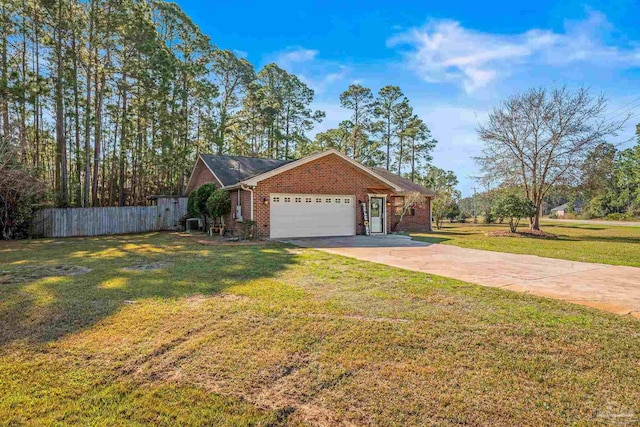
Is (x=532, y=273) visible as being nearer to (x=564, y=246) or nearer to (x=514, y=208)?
(x=564, y=246)

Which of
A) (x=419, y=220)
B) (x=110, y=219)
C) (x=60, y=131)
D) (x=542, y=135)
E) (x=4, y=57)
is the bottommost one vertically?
(x=419, y=220)

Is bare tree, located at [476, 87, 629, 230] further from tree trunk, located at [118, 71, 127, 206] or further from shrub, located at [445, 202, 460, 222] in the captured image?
tree trunk, located at [118, 71, 127, 206]

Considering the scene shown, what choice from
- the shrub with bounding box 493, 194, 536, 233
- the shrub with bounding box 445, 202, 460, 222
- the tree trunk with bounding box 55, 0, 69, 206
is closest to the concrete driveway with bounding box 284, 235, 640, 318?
the shrub with bounding box 493, 194, 536, 233

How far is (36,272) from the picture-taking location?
21.9ft

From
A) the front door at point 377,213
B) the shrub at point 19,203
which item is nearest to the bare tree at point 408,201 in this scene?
the front door at point 377,213

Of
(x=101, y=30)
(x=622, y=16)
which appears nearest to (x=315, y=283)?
(x=622, y=16)

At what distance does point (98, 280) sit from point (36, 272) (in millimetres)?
1842

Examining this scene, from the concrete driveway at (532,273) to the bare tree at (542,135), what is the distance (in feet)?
39.1

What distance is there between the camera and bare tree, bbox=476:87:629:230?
1775cm

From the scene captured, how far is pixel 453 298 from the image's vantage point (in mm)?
4809

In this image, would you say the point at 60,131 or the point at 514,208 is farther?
the point at 514,208

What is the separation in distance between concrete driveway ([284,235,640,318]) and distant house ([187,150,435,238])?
4.46 metres

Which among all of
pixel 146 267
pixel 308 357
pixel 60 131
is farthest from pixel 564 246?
pixel 60 131

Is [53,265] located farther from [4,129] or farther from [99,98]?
[99,98]
